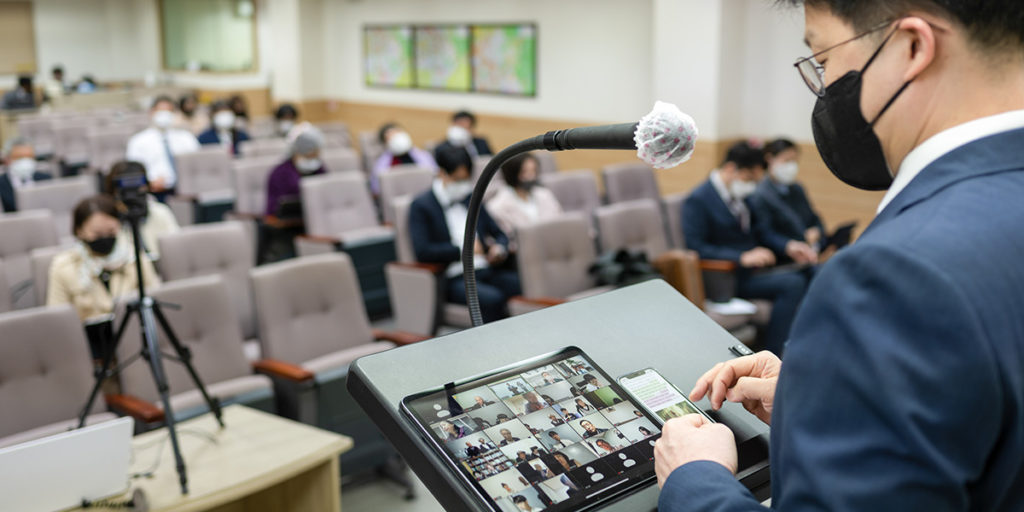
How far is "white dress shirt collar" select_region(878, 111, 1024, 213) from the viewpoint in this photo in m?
0.71

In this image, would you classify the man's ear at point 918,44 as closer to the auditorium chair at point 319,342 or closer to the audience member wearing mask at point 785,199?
the auditorium chair at point 319,342

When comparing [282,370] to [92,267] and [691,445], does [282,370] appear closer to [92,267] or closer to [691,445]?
[92,267]

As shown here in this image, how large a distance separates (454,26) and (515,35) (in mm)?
1119

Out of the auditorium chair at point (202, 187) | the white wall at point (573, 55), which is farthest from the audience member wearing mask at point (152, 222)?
the white wall at point (573, 55)

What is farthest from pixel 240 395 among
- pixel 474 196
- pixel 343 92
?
pixel 343 92

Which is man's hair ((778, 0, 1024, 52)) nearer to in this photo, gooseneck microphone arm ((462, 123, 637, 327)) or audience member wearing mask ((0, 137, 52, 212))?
gooseneck microphone arm ((462, 123, 637, 327))

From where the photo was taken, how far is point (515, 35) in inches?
370

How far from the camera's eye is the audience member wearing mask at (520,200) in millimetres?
4938

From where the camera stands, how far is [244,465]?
7.64 ft

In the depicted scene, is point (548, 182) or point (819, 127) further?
point (548, 182)

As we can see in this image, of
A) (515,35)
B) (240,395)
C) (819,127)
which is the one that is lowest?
(240,395)

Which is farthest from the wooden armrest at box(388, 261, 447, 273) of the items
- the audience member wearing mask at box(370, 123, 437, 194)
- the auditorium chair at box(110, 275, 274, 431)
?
the audience member wearing mask at box(370, 123, 437, 194)

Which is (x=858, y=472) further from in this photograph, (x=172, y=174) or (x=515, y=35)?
(x=515, y=35)

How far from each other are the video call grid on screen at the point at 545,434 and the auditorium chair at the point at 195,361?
2255mm
